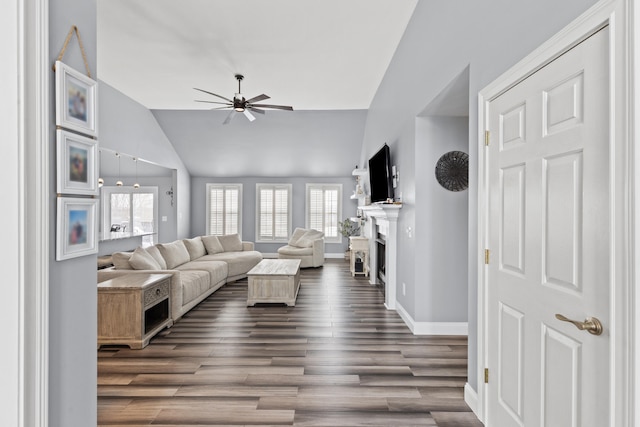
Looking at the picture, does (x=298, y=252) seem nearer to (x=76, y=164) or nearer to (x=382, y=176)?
(x=382, y=176)

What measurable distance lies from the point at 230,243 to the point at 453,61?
6.13m

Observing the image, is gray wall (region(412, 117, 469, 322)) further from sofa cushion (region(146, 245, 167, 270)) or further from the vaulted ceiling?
sofa cushion (region(146, 245, 167, 270))

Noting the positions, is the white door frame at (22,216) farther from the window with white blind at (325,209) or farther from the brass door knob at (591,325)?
the window with white blind at (325,209)

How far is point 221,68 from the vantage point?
5.03m

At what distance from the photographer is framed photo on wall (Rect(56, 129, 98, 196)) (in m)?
1.43

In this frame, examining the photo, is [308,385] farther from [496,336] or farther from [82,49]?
[82,49]

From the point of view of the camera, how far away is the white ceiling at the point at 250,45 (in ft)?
11.7

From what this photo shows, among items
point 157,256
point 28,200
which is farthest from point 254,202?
point 28,200

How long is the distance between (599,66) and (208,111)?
7.28 metres

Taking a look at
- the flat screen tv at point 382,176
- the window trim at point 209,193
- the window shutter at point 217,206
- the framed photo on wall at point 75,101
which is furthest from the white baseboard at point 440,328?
the window shutter at point 217,206

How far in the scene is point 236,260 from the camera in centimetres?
666

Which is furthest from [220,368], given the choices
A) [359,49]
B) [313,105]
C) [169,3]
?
[313,105]

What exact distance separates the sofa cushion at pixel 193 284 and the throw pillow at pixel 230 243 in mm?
2267

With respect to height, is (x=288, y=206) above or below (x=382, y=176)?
below
